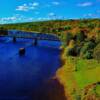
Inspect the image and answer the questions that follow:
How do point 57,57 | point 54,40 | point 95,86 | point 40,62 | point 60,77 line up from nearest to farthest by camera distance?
point 95,86 < point 60,77 < point 40,62 < point 57,57 < point 54,40

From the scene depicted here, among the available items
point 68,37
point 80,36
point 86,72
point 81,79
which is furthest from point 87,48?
point 81,79

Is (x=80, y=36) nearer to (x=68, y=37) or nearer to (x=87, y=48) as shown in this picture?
(x=68, y=37)

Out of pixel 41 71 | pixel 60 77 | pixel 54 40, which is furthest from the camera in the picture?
pixel 54 40

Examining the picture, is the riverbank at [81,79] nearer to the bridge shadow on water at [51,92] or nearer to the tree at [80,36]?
the bridge shadow on water at [51,92]

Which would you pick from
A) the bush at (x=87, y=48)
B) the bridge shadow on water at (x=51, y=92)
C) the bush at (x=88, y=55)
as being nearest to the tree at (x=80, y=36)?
the bush at (x=87, y=48)

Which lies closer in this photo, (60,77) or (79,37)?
(60,77)

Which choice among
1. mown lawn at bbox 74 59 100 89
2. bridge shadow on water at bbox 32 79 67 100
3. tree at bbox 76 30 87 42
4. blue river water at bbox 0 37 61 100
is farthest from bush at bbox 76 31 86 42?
bridge shadow on water at bbox 32 79 67 100

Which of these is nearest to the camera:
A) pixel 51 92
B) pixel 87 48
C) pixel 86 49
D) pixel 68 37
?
pixel 51 92

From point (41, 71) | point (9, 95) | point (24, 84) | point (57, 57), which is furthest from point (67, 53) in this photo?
point (9, 95)

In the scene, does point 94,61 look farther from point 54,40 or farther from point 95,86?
point 54,40
